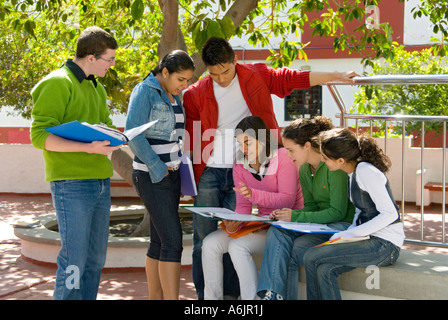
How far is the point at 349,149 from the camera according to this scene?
3.20 metres

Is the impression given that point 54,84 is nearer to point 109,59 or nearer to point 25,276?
point 109,59

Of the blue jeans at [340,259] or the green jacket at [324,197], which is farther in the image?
the green jacket at [324,197]

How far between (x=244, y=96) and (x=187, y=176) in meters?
0.64

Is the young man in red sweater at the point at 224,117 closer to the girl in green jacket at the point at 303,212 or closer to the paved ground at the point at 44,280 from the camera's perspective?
the girl in green jacket at the point at 303,212

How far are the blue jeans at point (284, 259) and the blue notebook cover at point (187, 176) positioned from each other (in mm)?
596

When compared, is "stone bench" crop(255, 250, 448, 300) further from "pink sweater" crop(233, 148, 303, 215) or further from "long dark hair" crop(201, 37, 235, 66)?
→ "long dark hair" crop(201, 37, 235, 66)

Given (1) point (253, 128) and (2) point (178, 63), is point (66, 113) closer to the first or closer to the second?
(2) point (178, 63)

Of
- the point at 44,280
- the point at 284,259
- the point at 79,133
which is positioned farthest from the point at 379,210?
the point at 44,280

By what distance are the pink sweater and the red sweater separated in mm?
245

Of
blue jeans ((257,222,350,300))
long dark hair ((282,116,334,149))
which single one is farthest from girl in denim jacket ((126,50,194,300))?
long dark hair ((282,116,334,149))

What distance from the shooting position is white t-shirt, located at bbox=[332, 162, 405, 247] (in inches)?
121

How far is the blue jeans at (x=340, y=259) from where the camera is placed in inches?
122

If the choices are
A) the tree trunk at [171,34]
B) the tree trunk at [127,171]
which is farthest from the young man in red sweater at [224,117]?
the tree trunk at [127,171]

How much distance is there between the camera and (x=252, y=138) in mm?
3508
